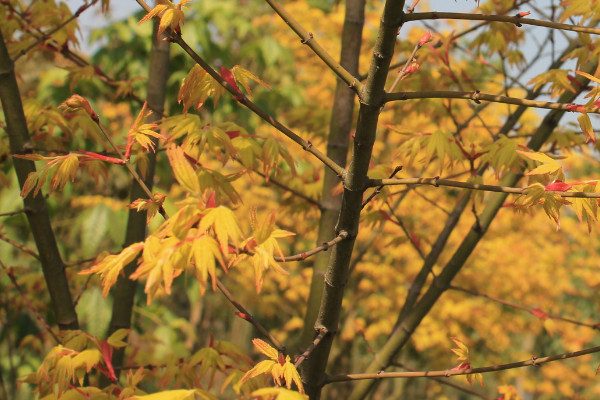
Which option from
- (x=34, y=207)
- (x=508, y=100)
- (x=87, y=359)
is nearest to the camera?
(x=508, y=100)

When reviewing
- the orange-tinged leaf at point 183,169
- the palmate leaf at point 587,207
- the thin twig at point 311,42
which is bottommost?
the orange-tinged leaf at point 183,169

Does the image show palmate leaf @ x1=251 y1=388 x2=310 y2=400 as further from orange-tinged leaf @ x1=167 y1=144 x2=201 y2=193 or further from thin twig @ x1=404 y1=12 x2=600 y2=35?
thin twig @ x1=404 y1=12 x2=600 y2=35

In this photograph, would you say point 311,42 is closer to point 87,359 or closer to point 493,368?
point 493,368

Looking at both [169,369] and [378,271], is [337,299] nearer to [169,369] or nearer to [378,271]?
[169,369]

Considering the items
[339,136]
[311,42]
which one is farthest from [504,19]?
[339,136]

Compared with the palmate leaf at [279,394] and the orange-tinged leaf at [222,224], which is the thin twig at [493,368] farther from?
the orange-tinged leaf at [222,224]

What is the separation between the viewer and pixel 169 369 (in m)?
1.48

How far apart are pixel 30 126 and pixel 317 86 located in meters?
6.56

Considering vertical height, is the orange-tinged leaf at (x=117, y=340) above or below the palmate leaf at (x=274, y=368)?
below

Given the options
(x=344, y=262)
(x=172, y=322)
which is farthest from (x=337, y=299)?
(x=172, y=322)

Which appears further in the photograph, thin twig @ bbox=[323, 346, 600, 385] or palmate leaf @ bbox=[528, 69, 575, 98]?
palmate leaf @ bbox=[528, 69, 575, 98]

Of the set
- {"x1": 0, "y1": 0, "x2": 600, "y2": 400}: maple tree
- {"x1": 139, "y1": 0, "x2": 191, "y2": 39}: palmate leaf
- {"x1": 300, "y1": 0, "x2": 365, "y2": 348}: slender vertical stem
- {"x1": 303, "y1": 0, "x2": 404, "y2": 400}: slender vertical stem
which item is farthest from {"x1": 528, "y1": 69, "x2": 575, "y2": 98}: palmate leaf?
{"x1": 139, "y1": 0, "x2": 191, "y2": 39}: palmate leaf

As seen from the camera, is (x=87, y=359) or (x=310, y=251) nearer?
(x=310, y=251)

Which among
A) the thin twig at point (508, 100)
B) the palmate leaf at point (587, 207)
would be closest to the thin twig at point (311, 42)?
the thin twig at point (508, 100)
